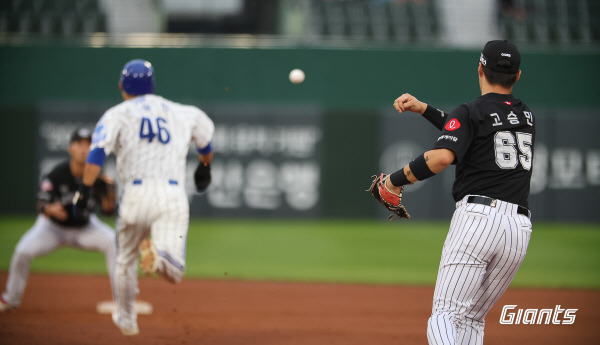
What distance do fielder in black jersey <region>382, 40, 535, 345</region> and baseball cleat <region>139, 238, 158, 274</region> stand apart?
64.9 inches

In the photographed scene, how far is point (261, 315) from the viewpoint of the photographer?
6.80 meters

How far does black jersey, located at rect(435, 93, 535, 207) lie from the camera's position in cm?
364

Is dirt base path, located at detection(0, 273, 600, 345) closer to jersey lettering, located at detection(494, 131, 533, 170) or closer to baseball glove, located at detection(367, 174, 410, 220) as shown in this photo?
baseball glove, located at detection(367, 174, 410, 220)

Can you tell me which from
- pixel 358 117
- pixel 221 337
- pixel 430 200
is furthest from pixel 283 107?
pixel 221 337

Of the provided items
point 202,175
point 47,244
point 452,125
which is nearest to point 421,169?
point 452,125

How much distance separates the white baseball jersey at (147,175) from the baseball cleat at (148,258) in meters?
0.22

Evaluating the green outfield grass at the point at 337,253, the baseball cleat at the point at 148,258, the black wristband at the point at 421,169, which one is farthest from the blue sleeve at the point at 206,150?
the green outfield grass at the point at 337,253

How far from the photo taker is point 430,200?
14.9 meters

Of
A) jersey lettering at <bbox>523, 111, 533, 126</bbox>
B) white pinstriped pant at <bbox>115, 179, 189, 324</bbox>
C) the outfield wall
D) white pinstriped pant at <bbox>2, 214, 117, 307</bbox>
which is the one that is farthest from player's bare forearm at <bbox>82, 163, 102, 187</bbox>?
the outfield wall

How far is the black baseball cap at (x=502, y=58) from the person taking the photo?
3727mm

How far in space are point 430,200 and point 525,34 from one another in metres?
5.01

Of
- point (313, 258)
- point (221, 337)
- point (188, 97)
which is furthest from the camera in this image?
point (188, 97)

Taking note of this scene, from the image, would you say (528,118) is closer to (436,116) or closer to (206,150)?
(436,116)

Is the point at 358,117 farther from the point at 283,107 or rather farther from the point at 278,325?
the point at 278,325
